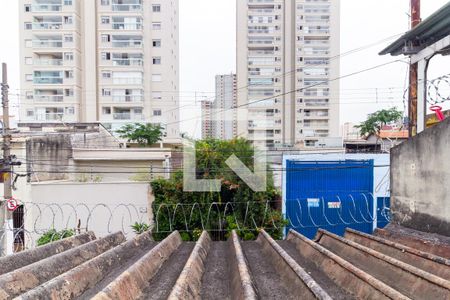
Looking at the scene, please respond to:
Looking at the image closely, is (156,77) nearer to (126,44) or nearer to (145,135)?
(126,44)

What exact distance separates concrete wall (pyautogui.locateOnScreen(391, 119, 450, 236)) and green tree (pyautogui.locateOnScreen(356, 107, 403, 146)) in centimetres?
2745

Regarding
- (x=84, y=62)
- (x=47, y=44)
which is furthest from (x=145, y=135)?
(x=47, y=44)

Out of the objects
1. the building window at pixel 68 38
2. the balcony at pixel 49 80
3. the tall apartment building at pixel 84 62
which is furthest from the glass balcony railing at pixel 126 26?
the balcony at pixel 49 80

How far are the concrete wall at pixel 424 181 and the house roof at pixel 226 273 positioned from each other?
70cm

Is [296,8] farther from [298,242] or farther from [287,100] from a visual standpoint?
[298,242]

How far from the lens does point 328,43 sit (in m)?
42.3

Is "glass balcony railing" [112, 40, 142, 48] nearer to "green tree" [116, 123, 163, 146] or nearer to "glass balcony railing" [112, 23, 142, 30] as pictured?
"glass balcony railing" [112, 23, 142, 30]

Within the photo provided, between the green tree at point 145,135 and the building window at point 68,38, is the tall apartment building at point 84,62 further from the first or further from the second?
the green tree at point 145,135

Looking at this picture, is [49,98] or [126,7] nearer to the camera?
[49,98]

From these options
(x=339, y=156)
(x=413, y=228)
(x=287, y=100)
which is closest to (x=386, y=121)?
(x=287, y=100)

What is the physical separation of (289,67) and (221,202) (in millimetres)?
34946

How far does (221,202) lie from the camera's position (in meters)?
10.7

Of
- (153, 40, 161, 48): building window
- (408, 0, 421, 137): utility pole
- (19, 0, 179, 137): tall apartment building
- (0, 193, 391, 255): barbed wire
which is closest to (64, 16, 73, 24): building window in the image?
(19, 0, 179, 137): tall apartment building

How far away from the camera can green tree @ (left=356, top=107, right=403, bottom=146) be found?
3069 centimetres
